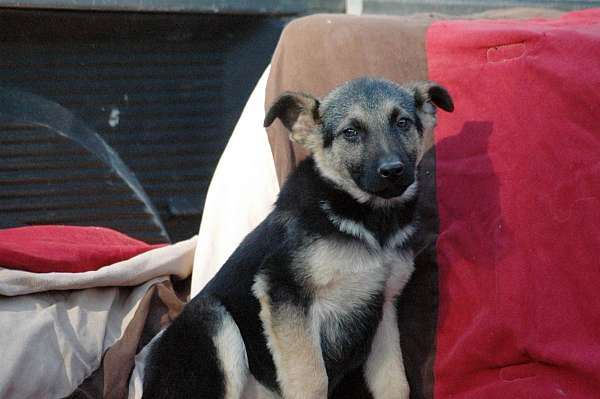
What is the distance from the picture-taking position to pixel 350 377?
3729mm

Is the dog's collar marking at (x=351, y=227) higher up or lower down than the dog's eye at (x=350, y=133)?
lower down

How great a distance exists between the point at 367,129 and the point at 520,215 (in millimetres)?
671

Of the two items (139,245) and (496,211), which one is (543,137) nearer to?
(496,211)

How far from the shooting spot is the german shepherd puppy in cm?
327

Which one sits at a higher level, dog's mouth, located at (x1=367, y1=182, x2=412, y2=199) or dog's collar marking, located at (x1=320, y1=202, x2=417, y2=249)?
dog's mouth, located at (x1=367, y1=182, x2=412, y2=199)

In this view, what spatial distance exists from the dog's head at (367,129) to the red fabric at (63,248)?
103 centimetres

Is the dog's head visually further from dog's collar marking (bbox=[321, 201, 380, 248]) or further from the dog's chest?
the dog's chest

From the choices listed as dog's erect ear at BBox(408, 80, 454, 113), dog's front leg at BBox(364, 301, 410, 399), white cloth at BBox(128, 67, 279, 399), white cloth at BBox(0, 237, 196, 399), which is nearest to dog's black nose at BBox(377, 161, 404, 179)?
dog's erect ear at BBox(408, 80, 454, 113)

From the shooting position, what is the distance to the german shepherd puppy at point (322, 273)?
327 centimetres

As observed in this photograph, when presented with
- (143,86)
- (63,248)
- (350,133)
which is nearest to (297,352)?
(350,133)

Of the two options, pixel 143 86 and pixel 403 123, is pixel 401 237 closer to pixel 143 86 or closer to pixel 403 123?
pixel 403 123

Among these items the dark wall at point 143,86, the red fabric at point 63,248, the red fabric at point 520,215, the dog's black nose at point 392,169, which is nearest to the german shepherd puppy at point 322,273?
the dog's black nose at point 392,169

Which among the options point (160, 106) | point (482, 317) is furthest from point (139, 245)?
point (482, 317)

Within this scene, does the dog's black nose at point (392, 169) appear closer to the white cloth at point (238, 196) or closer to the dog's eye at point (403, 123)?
the dog's eye at point (403, 123)
